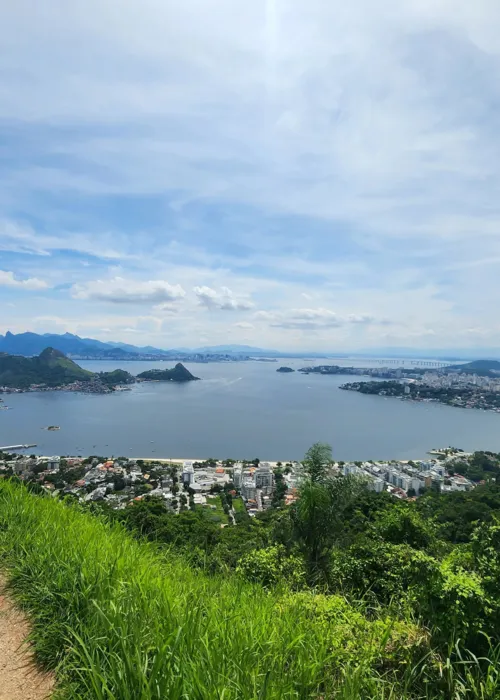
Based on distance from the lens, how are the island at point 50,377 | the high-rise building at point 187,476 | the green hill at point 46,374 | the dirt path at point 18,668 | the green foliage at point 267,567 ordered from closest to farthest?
the dirt path at point 18,668 → the green foliage at point 267,567 → the high-rise building at point 187,476 → the island at point 50,377 → the green hill at point 46,374

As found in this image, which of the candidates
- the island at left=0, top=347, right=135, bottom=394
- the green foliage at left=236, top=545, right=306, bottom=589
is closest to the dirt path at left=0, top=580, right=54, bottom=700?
the green foliage at left=236, top=545, right=306, bottom=589

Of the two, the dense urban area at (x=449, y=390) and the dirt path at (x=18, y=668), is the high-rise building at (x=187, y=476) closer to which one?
the dirt path at (x=18, y=668)

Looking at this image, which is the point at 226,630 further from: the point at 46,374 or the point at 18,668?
the point at 46,374

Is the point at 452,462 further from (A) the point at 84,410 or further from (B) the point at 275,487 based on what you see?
(A) the point at 84,410

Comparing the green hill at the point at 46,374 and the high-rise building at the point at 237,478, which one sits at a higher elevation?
the green hill at the point at 46,374

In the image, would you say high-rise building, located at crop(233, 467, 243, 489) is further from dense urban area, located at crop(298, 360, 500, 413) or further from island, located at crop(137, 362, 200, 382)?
island, located at crop(137, 362, 200, 382)

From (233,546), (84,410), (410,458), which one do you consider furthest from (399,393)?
(233,546)

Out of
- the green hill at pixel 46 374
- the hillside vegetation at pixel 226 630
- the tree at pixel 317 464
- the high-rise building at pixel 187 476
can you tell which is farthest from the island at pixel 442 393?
the hillside vegetation at pixel 226 630

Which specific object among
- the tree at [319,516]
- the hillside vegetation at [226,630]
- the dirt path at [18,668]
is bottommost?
the tree at [319,516]

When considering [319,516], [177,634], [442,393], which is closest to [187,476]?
[319,516]
